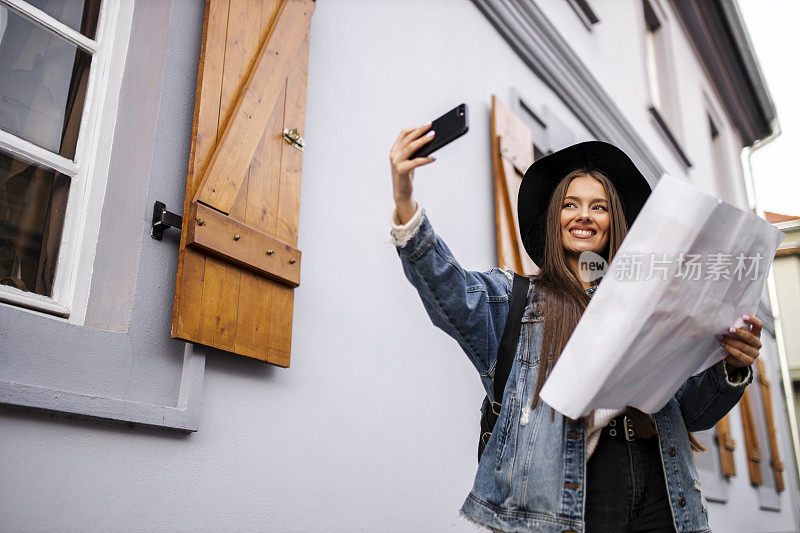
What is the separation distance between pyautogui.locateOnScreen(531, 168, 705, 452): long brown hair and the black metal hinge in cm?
116

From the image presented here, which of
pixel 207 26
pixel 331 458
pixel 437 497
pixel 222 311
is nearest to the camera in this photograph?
pixel 222 311

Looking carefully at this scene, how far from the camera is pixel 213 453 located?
7.15 ft

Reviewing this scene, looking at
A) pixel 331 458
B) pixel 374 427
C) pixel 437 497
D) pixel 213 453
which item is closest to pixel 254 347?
pixel 213 453

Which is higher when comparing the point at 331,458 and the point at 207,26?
the point at 207,26

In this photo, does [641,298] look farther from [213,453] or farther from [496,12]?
[496,12]

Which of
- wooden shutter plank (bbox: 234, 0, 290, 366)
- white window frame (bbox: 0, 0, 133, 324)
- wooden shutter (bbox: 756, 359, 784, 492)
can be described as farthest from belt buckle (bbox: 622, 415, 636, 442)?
wooden shutter (bbox: 756, 359, 784, 492)

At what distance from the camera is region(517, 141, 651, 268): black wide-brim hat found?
1.96m

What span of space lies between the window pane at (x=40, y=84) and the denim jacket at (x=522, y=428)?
1.40 meters

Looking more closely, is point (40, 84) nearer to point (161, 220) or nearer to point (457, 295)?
point (161, 220)

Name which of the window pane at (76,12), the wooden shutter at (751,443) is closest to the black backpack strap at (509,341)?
the window pane at (76,12)

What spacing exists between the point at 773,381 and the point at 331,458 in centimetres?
946

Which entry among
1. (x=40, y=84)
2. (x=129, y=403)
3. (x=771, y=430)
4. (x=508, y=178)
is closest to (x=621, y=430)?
(x=129, y=403)

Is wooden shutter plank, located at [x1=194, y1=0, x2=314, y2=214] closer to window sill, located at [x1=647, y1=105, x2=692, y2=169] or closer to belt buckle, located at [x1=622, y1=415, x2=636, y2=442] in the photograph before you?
belt buckle, located at [x1=622, y1=415, x2=636, y2=442]

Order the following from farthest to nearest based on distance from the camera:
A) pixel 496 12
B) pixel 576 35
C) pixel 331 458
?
pixel 576 35 < pixel 496 12 < pixel 331 458
